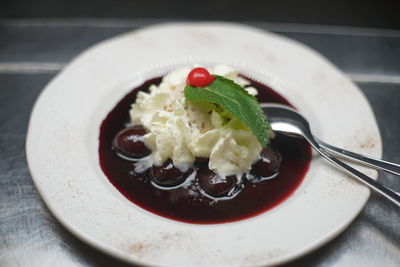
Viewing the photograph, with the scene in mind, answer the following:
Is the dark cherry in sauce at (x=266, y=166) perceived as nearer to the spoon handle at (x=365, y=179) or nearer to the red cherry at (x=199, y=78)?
the spoon handle at (x=365, y=179)

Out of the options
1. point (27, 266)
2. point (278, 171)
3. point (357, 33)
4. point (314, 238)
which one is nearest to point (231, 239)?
point (314, 238)

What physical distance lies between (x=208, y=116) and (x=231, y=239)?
0.56 metres

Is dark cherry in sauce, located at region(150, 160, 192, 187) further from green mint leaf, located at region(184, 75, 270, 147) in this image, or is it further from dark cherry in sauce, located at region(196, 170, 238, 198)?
green mint leaf, located at region(184, 75, 270, 147)

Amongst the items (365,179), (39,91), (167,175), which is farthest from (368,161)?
(39,91)

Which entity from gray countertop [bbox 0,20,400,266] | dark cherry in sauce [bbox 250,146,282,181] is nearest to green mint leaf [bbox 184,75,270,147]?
dark cherry in sauce [bbox 250,146,282,181]

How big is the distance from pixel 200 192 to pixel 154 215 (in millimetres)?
220

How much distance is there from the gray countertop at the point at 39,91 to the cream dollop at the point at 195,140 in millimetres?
453

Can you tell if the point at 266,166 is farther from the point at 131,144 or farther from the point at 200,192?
the point at 131,144

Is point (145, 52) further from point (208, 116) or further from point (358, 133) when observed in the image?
point (358, 133)

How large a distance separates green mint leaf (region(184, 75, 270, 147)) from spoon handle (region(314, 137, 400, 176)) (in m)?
0.30

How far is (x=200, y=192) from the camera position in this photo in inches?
72.1

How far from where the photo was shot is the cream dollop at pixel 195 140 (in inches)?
72.8

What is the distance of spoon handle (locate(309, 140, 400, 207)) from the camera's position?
5.45 feet

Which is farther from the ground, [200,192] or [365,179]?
[365,179]
